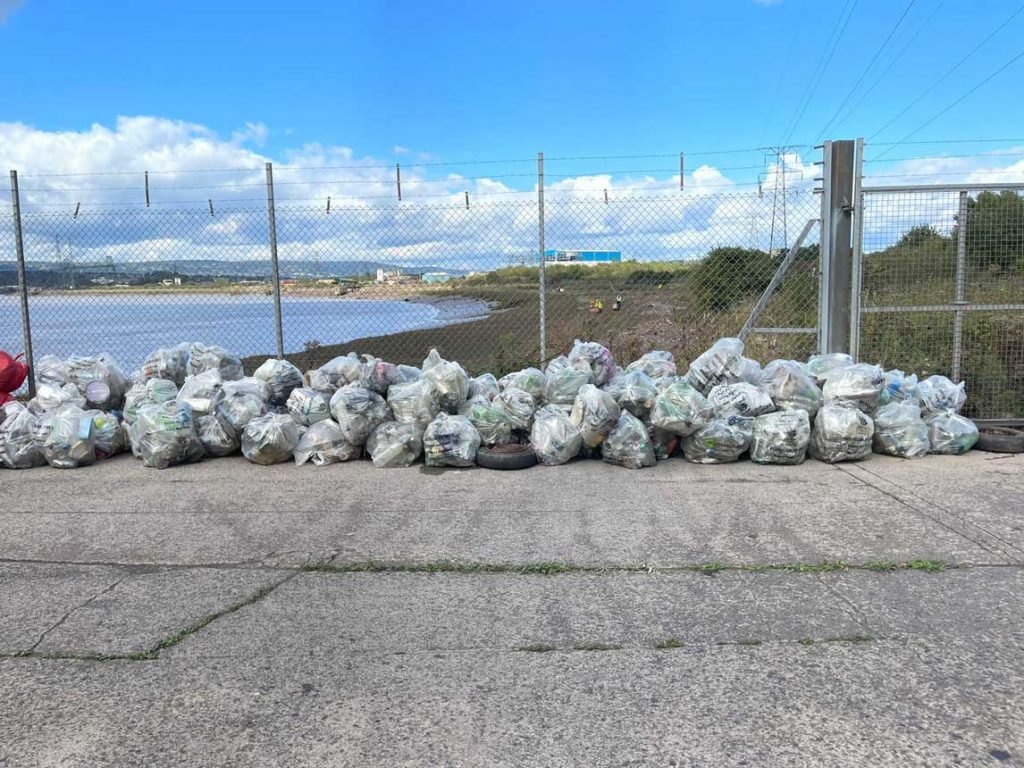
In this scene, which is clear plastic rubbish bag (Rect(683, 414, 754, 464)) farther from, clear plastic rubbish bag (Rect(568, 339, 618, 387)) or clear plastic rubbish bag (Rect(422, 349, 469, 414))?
clear plastic rubbish bag (Rect(422, 349, 469, 414))

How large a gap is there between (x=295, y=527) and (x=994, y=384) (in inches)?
257

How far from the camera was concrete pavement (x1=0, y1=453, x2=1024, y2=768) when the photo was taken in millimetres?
2701

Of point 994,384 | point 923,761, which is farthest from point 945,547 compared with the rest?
point 994,384

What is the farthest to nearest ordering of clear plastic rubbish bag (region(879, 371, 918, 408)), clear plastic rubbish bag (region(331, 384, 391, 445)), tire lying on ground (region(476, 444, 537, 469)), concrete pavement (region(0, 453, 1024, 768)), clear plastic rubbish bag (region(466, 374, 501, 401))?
clear plastic rubbish bag (region(466, 374, 501, 401)) < clear plastic rubbish bag (region(879, 371, 918, 408)) < clear plastic rubbish bag (region(331, 384, 391, 445)) < tire lying on ground (region(476, 444, 537, 469)) < concrete pavement (region(0, 453, 1024, 768))

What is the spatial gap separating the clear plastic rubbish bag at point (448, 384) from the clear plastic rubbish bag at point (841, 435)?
2980 millimetres

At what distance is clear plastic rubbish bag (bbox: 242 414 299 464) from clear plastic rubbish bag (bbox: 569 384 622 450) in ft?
7.82

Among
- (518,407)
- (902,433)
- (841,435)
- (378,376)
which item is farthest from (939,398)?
(378,376)

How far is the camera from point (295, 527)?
5070mm

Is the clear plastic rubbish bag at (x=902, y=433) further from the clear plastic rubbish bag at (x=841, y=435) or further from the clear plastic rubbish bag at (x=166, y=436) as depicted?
the clear plastic rubbish bag at (x=166, y=436)

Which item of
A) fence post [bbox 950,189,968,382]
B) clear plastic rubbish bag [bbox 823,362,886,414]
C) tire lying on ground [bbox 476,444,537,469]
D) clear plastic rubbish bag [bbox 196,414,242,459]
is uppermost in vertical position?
fence post [bbox 950,189,968,382]

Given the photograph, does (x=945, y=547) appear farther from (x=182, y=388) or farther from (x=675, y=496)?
(x=182, y=388)

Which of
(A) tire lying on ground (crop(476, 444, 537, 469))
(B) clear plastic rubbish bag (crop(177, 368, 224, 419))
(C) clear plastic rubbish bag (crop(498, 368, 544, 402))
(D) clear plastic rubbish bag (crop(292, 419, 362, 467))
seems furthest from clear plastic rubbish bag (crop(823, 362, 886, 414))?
(B) clear plastic rubbish bag (crop(177, 368, 224, 419))

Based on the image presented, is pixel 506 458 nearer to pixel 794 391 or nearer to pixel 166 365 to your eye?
pixel 794 391

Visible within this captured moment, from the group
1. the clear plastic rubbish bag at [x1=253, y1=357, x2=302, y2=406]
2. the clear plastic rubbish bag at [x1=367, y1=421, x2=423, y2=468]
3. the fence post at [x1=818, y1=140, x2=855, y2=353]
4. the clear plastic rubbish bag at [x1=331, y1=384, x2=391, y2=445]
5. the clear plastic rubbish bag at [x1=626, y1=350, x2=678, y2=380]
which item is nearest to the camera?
the clear plastic rubbish bag at [x1=367, y1=421, x2=423, y2=468]
